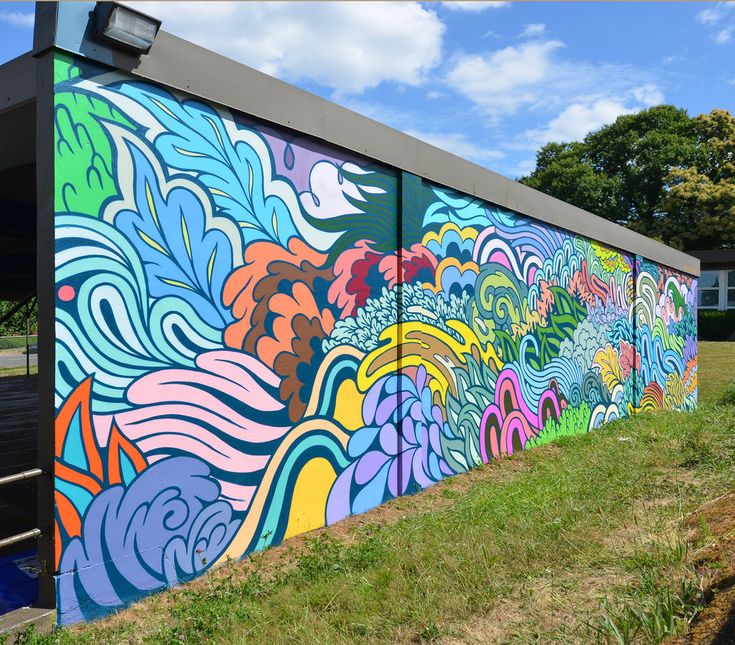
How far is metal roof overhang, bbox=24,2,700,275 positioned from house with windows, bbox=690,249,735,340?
84.7ft

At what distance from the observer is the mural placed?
12.0 feet

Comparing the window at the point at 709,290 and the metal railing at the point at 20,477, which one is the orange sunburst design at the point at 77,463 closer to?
the metal railing at the point at 20,477

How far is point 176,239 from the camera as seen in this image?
4.14m

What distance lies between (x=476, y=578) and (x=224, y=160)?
3.26 m

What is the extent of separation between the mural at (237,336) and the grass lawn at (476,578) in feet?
1.28

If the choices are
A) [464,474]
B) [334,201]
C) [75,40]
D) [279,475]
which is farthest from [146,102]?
[464,474]

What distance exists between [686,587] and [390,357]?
343cm

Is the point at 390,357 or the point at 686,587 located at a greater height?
the point at 390,357

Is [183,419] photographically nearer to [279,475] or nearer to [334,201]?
[279,475]

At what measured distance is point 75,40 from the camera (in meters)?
3.61

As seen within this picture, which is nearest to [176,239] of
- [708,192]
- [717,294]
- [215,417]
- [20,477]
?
Result: [215,417]

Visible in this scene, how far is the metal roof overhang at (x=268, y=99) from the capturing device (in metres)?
3.62

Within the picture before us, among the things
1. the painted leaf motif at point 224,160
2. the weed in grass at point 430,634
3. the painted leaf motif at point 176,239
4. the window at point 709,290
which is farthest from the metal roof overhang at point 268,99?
the window at point 709,290

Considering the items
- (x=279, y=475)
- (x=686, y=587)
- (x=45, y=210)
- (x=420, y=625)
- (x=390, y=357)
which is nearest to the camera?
(x=686, y=587)
